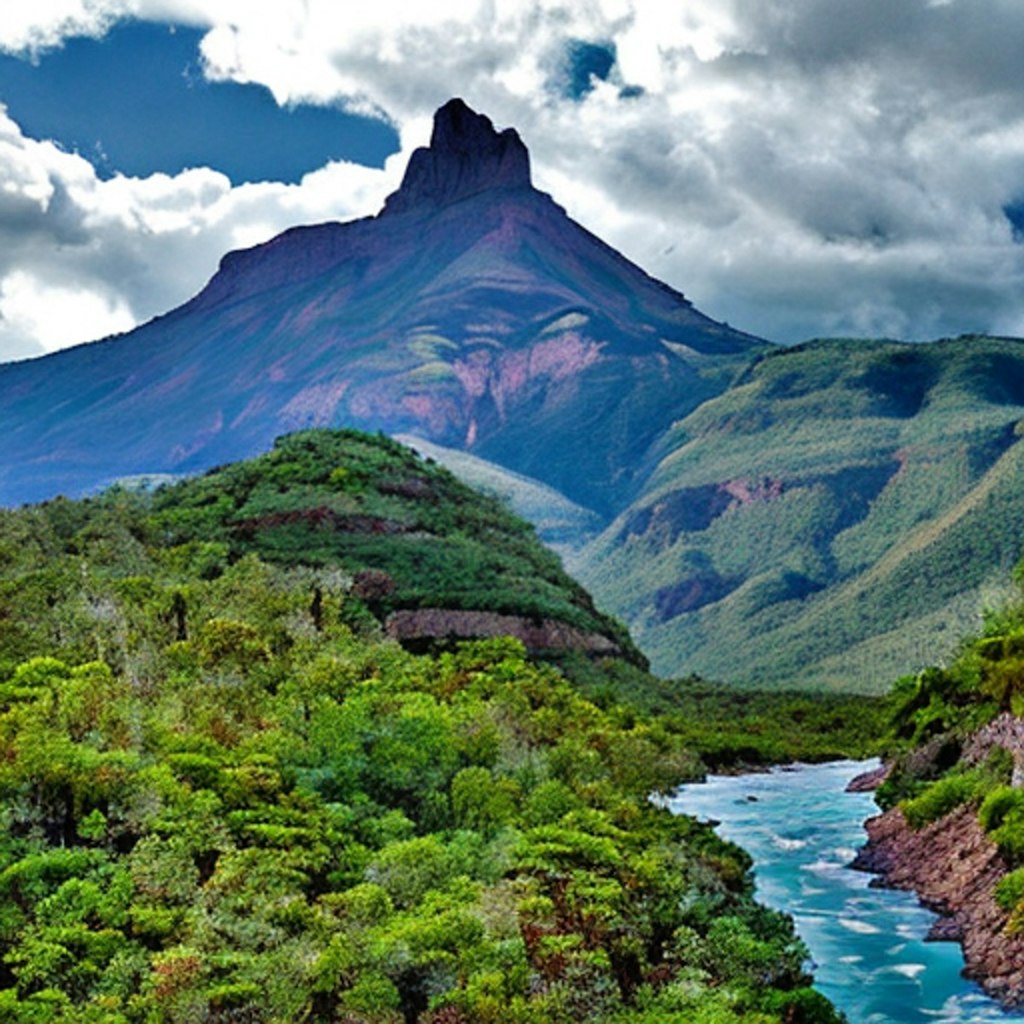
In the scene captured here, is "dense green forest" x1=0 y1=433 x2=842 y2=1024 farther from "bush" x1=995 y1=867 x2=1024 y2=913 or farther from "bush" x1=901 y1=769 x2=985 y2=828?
"bush" x1=901 y1=769 x2=985 y2=828

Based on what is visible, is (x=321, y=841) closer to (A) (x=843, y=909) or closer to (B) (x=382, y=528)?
(A) (x=843, y=909)

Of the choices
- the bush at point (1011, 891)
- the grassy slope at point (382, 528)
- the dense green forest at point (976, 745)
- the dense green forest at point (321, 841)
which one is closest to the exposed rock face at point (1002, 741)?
the dense green forest at point (976, 745)

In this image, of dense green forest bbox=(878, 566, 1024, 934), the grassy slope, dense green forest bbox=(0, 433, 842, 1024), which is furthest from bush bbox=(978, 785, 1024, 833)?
the grassy slope

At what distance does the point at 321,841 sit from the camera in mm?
50781

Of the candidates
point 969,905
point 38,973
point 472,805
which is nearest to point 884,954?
point 969,905

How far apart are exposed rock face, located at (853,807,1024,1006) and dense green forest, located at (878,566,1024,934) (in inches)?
34.4

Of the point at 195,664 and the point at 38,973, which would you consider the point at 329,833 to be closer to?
the point at 38,973

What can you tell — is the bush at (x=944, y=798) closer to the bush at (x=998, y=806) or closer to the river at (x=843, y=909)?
the river at (x=843, y=909)

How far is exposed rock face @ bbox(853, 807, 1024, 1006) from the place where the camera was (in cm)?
5547

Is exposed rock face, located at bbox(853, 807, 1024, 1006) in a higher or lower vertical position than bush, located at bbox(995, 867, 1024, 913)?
lower

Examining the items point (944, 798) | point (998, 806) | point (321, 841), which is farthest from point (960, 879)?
point (321, 841)

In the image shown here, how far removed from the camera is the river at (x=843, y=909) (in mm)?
55781

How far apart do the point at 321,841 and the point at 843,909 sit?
31.7 metres

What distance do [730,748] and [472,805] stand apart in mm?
79654
